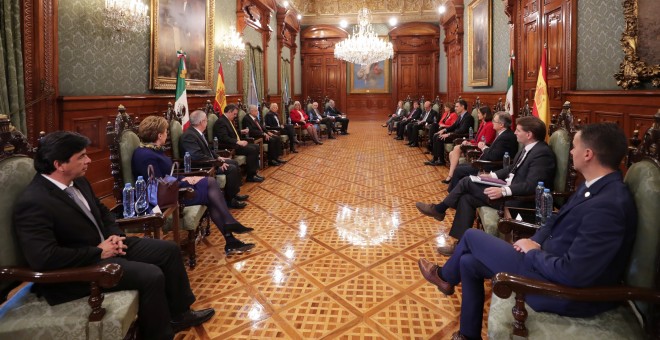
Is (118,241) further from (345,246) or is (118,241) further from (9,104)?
(9,104)

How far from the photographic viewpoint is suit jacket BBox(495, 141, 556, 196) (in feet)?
10.5

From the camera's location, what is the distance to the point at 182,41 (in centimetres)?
720

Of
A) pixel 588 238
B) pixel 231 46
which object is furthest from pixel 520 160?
pixel 231 46

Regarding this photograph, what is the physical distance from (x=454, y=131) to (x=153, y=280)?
22.3 ft

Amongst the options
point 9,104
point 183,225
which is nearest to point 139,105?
point 9,104

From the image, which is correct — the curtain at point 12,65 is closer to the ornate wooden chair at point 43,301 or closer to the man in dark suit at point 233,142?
the ornate wooden chair at point 43,301

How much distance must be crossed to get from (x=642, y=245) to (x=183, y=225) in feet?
9.81

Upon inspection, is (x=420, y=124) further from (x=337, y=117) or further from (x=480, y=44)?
(x=337, y=117)

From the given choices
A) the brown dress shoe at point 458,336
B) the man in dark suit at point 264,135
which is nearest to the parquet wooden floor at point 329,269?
the brown dress shoe at point 458,336

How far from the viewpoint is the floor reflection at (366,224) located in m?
4.24

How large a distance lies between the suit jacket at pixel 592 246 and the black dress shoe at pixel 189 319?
6.00 ft

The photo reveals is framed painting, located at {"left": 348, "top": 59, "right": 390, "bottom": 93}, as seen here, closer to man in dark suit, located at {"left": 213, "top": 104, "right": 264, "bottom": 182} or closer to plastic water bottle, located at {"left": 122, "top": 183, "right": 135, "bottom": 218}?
man in dark suit, located at {"left": 213, "top": 104, "right": 264, "bottom": 182}

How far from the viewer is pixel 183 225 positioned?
349 centimetres

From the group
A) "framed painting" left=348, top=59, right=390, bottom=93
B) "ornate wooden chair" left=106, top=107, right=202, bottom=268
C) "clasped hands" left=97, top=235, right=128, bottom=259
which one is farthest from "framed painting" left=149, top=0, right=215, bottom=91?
"framed painting" left=348, top=59, right=390, bottom=93
